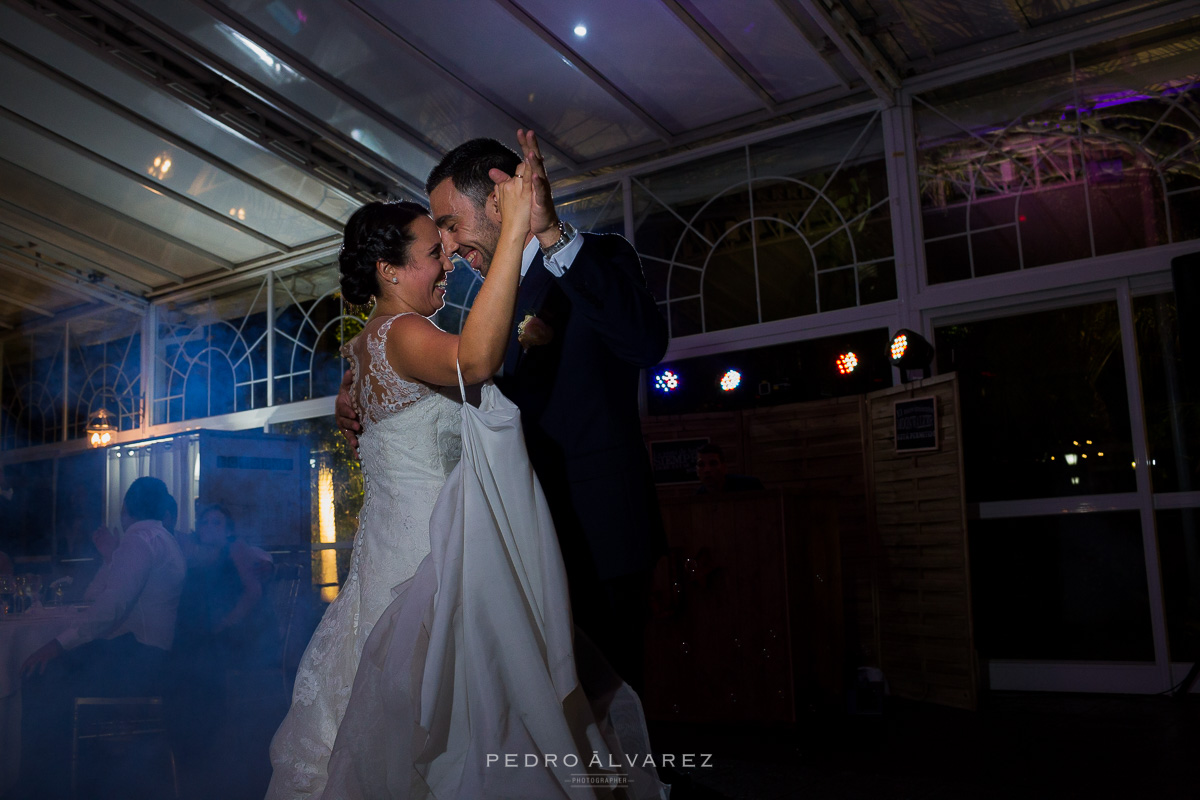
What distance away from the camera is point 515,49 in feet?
19.1

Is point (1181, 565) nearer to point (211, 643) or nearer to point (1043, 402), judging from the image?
point (1043, 402)

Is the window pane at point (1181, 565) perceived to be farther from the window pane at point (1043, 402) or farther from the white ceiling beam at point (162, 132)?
the white ceiling beam at point (162, 132)

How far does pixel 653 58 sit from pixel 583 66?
47 cm

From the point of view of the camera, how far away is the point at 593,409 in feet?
5.47

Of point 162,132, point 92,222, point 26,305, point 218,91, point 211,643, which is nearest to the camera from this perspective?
point 211,643

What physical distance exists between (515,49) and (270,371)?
467cm

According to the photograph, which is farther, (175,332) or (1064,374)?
(175,332)

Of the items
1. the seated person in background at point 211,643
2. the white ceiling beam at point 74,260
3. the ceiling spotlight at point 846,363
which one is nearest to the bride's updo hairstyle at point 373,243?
the seated person in background at point 211,643

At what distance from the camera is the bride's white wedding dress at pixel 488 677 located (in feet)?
4.94

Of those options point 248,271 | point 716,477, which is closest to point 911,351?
point 716,477

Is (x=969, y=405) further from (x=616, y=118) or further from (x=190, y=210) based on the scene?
(x=190, y=210)

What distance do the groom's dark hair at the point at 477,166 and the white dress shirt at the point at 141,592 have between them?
2886 mm

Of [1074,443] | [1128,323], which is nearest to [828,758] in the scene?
[1074,443]

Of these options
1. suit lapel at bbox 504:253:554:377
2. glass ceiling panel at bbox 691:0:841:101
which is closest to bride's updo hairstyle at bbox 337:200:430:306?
suit lapel at bbox 504:253:554:377
